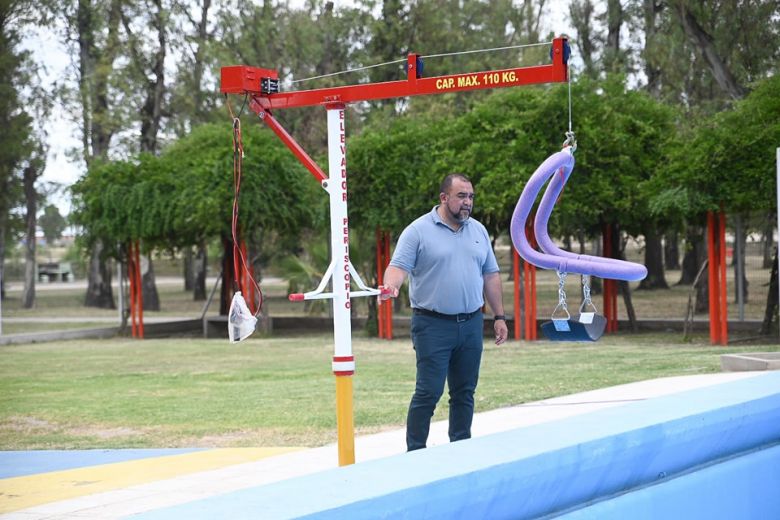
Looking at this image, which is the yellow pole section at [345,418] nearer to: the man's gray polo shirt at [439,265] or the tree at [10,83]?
the man's gray polo shirt at [439,265]

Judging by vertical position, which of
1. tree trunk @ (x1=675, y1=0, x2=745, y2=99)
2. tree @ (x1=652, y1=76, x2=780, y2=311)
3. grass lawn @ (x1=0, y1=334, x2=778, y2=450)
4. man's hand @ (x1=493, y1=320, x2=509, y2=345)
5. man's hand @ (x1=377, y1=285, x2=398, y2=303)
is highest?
tree trunk @ (x1=675, y1=0, x2=745, y2=99)

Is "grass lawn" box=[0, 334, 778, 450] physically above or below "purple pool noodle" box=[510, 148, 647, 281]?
below

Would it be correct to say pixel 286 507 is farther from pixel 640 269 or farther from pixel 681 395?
pixel 640 269

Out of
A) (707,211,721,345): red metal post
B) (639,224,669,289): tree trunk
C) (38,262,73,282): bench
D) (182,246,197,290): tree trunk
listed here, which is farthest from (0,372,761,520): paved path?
(38,262,73,282): bench

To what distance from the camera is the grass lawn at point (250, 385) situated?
37.3 feet

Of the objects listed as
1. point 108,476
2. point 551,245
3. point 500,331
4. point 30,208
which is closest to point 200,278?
point 30,208

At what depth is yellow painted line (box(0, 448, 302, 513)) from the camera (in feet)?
25.8

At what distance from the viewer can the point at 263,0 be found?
4019 cm

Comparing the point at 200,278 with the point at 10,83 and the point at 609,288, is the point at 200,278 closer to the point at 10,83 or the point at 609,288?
the point at 609,288

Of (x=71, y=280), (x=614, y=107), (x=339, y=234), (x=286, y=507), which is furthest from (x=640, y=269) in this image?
(x=71, y=280)

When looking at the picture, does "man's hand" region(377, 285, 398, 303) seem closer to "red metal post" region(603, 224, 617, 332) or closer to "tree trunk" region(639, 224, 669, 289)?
"red metal post" region(603, 224, 617, 332)

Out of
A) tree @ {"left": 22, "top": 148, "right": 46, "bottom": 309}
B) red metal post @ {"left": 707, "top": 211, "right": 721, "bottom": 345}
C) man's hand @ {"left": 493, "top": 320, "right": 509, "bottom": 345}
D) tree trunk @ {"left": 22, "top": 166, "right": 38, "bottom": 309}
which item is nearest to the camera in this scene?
man's hand @ {"left": 493, "top": 320, "right": 509, "bottom": 345}

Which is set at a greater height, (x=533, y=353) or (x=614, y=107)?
(x=614, y=107)

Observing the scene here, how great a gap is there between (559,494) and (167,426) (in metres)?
7.75
